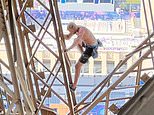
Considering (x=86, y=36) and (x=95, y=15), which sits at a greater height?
(x=86, y=36)

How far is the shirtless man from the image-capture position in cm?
475

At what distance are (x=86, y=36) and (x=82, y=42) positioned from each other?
16 centimetres

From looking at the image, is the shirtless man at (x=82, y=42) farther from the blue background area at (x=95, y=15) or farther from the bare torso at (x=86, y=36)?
the blue background area at (x=95, y=15)

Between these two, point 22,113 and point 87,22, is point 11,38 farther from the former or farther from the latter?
point 87,22

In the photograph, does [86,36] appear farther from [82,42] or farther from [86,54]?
[86,54]

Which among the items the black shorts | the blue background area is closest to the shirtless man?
the black shorts

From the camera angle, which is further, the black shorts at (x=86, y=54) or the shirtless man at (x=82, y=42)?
the black shorts at (x=86, y=54)

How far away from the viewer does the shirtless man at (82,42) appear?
4.75m

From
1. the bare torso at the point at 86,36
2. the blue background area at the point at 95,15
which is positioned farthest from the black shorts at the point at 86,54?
the blue background area at the point at 95,15

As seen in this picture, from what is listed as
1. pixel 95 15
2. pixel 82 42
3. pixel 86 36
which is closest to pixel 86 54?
pixel 82 42

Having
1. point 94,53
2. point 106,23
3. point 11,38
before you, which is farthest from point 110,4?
point 11,38

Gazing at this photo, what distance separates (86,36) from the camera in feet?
15.9

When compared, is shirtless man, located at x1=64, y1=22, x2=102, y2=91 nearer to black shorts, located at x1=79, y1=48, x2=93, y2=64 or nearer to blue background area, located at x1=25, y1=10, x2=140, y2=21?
black shorts, located at x1=79, y1=48, x2=93, y2=64

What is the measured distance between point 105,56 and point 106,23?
767 millimetres
